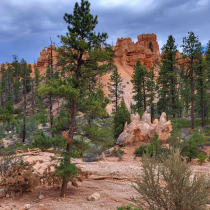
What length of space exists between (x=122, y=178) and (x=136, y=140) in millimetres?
8281

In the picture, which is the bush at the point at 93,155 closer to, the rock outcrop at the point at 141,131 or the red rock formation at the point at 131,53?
the rock outcrop at the point at 141,131

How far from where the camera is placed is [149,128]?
1608 centimetres

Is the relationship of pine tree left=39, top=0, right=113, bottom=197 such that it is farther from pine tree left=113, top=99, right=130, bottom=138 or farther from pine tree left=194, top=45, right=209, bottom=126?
pine tree left=194, top=45, right=209, bottom=126

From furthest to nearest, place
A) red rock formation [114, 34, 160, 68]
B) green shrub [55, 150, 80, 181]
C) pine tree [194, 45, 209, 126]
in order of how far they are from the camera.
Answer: red rock formation [114, 34, 160, 68] < pine tree [194, 45, 209, 126] < green shrub [55, 150, 80, 181]

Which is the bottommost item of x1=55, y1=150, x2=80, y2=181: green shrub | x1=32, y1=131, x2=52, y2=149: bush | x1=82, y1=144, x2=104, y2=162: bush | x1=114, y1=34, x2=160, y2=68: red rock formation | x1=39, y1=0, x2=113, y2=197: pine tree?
x1=82, y1=144, x2=104, y2=162: bush

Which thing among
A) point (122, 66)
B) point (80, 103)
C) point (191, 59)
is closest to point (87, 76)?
point (80, 103)

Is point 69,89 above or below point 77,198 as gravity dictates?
above

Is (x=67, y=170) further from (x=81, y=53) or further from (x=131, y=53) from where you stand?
(x=131, y=53)

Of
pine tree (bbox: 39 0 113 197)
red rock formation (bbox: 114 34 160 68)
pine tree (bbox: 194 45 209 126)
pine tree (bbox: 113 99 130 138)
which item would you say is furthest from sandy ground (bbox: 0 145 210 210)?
red rock formation (bbox: 114 34 160 68)

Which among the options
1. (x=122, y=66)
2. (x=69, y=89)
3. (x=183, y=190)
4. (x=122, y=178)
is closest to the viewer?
(x=183, y=190)

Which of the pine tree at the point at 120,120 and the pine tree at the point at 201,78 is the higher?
the pine tree at the point at 201,78

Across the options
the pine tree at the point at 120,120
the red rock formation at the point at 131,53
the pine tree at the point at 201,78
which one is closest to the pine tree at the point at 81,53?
the pine tree at the point at 120,120

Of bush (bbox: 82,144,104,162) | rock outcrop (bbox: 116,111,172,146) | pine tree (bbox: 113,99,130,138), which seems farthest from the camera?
pine tree (bbox: 113,99,130,138)

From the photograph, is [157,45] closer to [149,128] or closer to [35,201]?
[149,128]
